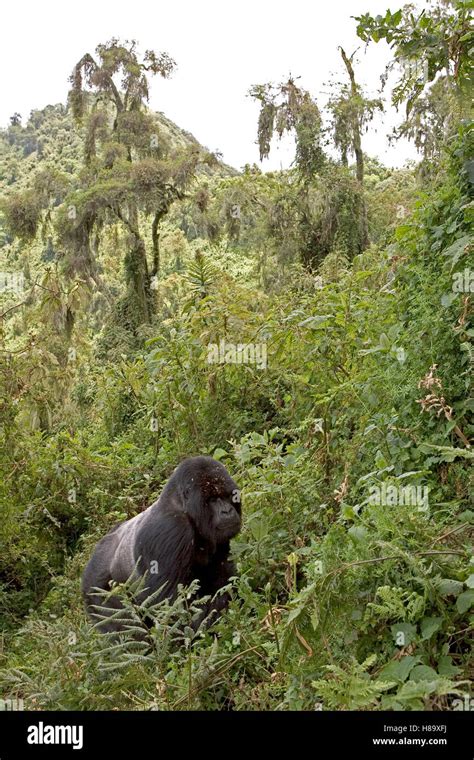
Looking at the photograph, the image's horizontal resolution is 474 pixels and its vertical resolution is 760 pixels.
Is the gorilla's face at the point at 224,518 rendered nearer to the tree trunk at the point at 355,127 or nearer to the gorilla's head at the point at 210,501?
the gorilla's head at the point at 210,501

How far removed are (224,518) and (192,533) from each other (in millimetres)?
165

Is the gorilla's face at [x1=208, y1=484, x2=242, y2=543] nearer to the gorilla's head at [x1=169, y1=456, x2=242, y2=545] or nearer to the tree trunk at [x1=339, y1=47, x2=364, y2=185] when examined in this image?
the gorilla's head at [x1=169, y1=456, x2=242, y2=545]

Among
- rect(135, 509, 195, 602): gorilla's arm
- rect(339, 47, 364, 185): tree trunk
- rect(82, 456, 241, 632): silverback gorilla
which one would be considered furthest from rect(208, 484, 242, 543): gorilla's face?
rect(339, 47, 364, 185): tree trunk

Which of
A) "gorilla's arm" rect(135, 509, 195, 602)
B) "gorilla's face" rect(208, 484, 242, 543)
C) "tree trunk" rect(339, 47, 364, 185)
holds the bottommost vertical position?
"gorilla's arm" rect(135, 509, 195, 602)

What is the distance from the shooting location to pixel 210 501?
11.5ft

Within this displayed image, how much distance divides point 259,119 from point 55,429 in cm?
979

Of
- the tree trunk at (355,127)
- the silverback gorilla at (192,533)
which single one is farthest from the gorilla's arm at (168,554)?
the tree trunk at (355,127)

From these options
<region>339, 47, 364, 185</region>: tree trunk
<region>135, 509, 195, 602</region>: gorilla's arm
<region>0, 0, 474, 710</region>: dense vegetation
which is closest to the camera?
<region>0, 0, 474, 710</region>: dense vegetation

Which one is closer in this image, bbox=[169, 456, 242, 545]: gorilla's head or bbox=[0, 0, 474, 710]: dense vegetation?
bbox=[0, 0, 474, 710]: dense vegetation

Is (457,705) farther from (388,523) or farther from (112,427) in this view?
(112,427)

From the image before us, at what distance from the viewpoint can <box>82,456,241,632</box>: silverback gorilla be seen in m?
3.46

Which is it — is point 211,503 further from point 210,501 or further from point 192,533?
point 192,533

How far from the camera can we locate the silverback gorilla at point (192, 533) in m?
3.46

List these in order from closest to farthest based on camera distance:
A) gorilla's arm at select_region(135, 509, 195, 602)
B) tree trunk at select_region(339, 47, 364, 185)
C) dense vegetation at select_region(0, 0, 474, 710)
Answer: dense vegetation at select_region(0, 0, 474, 710), gorilla's arm at select_region(135, 509, 195, 602), tree trunk at select_region(339, 47, 364, 185)
